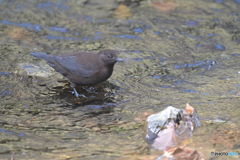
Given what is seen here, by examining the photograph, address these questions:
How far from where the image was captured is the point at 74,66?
203 inches

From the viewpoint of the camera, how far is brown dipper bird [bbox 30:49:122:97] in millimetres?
5031

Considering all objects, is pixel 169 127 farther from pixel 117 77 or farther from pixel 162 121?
pixel 117 77

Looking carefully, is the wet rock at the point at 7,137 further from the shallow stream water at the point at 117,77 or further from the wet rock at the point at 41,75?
the wet rock at the point at 41,75

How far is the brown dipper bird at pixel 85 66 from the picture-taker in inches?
198

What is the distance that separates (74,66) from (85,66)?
203 millimetres

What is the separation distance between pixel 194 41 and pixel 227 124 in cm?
345

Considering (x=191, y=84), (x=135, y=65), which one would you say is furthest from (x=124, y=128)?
(x=135, y=65)

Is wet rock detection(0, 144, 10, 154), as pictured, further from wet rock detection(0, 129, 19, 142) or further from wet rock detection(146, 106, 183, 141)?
wet rock detection(146, 106, 183, 141)

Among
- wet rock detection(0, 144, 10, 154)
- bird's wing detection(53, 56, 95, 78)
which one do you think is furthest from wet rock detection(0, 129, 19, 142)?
bird's wing detection(53, 56, 95, 78)

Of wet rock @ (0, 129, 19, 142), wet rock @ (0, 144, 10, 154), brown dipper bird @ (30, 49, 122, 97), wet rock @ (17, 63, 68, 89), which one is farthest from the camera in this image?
wet rock @ (17, 63, 68, 89)

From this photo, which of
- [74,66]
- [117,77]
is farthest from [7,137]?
[117,77]

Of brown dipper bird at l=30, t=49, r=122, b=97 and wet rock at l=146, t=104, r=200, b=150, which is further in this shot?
brown dipper bird at l=30, t=49, r=122, b=97

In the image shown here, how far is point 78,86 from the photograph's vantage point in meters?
5.49

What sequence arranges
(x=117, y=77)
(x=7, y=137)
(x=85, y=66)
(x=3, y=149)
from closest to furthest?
(x=3, y=149) < (x=7, y=137) < (x=85, y=66) < (x=117, y=77)
